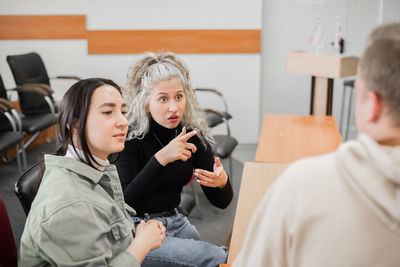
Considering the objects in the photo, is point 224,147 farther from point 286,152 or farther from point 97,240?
point 97,240

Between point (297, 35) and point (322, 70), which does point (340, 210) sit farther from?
point (297, 35)

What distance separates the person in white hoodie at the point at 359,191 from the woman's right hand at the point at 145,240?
648mm

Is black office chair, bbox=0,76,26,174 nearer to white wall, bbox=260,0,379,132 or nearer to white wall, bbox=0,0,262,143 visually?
white wall, bbox=0,0,262,143

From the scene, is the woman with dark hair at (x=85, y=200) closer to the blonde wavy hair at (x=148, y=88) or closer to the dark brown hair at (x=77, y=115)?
the dark brown hair at (x=77, y=115)

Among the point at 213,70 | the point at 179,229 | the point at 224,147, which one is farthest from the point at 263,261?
the point at 213,70

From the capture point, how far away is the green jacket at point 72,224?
1.19 m

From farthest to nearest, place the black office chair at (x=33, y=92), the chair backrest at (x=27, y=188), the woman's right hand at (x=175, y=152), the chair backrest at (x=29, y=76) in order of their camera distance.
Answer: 1. the chair backrest at (x=29, y=76)
2. the black office chair at (x=33, y=92)
3. the woman's right hand at (x=175, y=152)
4. the chair backrest at (x=27, y=188)

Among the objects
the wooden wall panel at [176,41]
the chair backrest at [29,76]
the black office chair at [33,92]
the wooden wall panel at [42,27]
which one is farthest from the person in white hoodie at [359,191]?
→ the wooden wall panel at [42,27]

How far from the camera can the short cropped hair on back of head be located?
0.71 meters

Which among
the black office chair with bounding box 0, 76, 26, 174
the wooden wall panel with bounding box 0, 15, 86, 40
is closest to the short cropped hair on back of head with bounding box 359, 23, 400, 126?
the black office chair with bounding box 0, 76, 26, 174

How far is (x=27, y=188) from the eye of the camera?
152 cm

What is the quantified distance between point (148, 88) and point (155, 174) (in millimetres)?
404

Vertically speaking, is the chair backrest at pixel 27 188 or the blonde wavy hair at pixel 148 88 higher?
the blonde wavy hair at pixel 148 88

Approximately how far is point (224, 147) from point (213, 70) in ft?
5.53
